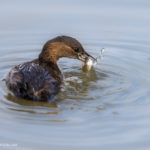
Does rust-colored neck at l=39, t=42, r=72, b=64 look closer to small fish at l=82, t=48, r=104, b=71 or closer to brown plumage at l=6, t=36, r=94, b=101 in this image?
brown plumage at l=6, t=36, r=94, b=101

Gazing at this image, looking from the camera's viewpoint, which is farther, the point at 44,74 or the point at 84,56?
the point at 84,56

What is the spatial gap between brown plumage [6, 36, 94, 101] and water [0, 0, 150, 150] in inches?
6.7

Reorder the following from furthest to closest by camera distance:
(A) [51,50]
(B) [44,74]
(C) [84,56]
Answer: (C) [84,56] < (A) [51,50] < (B) [44,74]

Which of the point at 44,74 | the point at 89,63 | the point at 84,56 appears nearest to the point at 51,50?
the point at 84,56

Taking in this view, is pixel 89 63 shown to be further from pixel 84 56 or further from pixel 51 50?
pixel 51 50

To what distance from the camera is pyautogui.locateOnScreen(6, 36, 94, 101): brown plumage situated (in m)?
7.72

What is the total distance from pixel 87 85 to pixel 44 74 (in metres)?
1.05

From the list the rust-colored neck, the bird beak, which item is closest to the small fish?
the bird beak

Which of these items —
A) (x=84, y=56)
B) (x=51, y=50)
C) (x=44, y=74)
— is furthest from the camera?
(x=84, y=56)

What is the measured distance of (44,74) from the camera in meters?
8.12

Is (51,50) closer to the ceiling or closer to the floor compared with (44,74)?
closer to the ceiling

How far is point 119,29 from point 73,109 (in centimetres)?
463

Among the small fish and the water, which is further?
A: the small fish

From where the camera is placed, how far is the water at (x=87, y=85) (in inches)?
255
